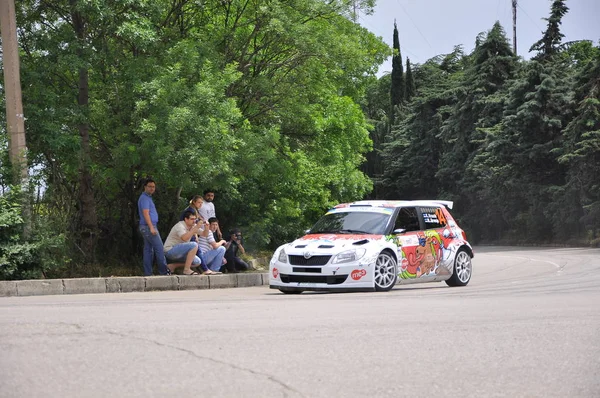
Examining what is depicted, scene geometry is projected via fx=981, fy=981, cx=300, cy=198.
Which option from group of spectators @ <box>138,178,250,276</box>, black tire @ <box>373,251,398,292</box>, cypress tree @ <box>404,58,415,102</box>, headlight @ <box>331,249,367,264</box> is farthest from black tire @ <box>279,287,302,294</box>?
cypress tree @ <box>404,58,415,102</box>

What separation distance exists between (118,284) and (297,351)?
991cm

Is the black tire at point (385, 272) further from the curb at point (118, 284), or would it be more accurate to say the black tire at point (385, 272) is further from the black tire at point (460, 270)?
the curb at point (118, 284)

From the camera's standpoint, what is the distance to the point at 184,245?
60.3 ft

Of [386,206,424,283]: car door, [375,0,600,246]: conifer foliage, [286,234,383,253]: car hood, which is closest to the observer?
[286,234,383,253]: car hood

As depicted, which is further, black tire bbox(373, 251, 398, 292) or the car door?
the car door

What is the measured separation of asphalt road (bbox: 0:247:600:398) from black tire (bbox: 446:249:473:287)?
6.92 meters

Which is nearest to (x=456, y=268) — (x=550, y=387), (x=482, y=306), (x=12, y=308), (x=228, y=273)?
(x=228, y=273)

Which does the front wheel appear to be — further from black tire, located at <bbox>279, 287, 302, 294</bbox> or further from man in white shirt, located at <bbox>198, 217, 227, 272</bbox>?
man in white shirt, located at <bbox>198, 217, 227, 272</bbox>

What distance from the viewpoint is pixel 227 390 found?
5711 millimetres

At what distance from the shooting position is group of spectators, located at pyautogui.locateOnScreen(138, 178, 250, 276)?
1788 centimetres

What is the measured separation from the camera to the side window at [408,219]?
→ 17391 mm

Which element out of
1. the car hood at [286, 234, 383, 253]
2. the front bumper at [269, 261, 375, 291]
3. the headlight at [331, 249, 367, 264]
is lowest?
the front bumper at [269, 261, 375, 291]

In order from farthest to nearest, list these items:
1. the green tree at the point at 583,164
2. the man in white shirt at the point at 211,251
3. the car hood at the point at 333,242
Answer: the green tree at the point at 583,164 < the man in white shirt at the point at 211,251 < the car hood at the point at 333,242

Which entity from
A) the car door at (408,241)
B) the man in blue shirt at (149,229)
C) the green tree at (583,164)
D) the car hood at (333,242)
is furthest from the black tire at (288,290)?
the green tree at (583,164)
